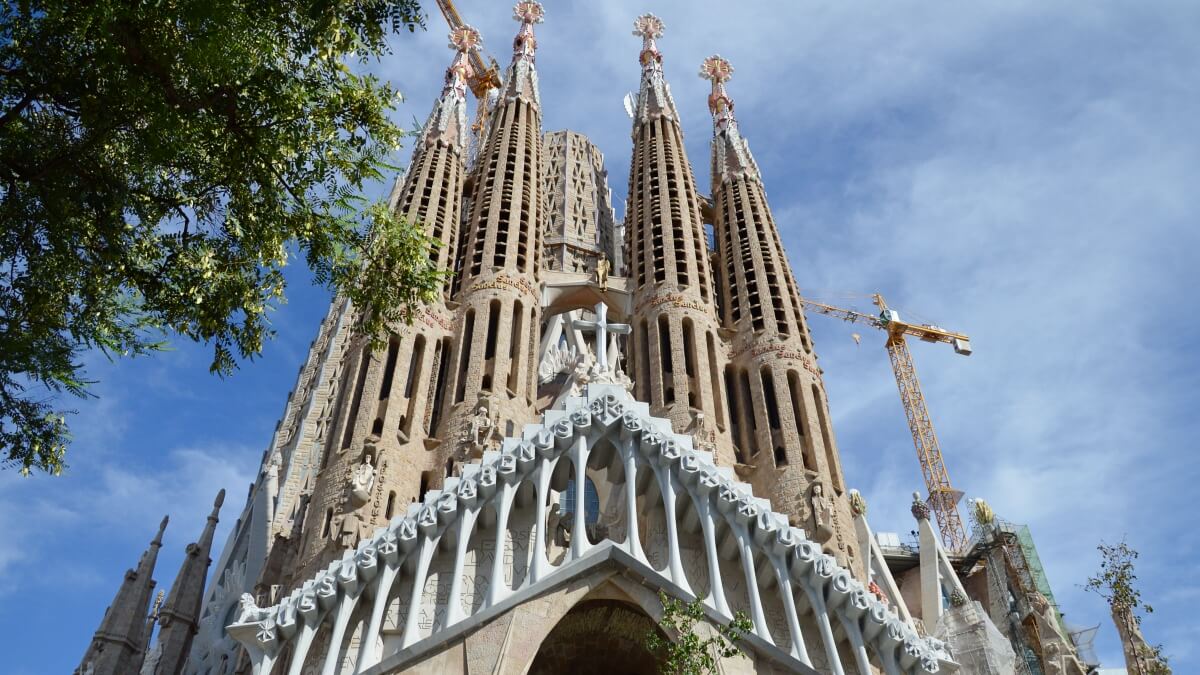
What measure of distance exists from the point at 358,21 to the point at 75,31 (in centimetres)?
258

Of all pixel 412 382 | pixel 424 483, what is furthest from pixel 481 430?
pixel 412 382

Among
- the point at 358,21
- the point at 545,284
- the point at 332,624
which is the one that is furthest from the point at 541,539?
the point at 545,284

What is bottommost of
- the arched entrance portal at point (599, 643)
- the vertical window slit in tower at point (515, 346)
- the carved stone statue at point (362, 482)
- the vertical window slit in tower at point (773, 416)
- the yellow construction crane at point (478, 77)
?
the arched entrance portal at point (599, 643)

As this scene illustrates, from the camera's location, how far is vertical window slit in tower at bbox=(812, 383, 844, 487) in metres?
20.9

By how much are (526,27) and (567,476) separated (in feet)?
80.9

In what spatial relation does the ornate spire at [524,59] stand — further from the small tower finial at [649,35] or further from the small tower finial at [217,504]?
the small tower finial at [217,504]

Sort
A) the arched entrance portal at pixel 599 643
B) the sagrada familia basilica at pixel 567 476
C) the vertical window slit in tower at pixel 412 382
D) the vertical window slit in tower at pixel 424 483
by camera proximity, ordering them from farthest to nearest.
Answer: the vertical window slit in tower at pixel 412 382 → the vertical window slit in tower at pixel 424 483 → the arched entrance portal at pixel 599 643 → the sagrada familia basilica at pixel 567 476

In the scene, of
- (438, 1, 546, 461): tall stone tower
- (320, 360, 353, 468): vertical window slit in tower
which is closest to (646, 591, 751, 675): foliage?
(438, 1, 546, 461): tall stone tower

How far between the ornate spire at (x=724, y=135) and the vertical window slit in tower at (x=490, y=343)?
9.92 meters

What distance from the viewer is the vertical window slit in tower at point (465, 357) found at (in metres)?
21.4

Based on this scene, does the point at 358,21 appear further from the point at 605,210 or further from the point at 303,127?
the point at 605,210

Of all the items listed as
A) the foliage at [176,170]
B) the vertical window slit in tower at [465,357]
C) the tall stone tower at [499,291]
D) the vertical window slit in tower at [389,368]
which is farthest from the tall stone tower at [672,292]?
the foliage at [176,170]

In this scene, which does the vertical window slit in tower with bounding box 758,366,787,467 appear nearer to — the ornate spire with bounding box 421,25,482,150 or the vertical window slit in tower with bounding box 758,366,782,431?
the vertical window slit in tower with bounding box 758,366,782,431

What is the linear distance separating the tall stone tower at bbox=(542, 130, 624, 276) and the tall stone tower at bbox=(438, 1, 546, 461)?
3.28 meters
